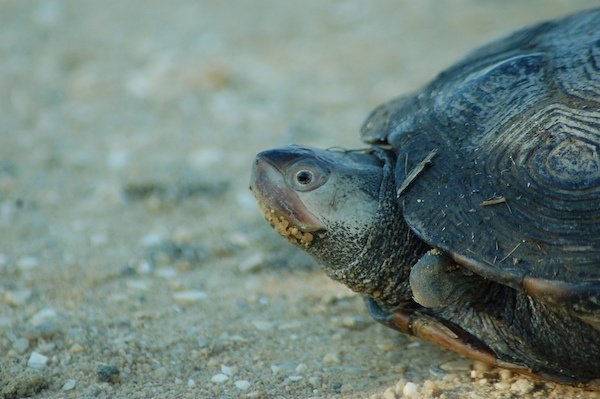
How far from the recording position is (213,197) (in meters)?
3.96

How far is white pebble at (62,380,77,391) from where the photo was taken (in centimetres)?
231

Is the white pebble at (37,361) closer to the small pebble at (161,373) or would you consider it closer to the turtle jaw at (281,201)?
the small pebble at (161,373)

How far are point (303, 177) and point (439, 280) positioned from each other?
0.58 meters

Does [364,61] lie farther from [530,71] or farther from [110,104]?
[530,71]

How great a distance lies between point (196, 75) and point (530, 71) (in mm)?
3569

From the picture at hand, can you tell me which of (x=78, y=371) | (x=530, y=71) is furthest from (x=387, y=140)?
(x=78, y=371)

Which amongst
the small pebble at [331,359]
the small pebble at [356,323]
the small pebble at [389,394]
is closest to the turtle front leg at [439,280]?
the small pebble at [389,394]

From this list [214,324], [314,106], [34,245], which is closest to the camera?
[214,324]

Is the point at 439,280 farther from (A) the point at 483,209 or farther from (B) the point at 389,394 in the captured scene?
(B) the point at 389,394

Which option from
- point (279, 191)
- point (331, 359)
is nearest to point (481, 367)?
point (331, 359)

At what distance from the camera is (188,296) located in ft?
9.73

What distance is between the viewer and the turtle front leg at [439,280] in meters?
2.19

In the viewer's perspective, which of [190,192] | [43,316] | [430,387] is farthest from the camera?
[190,192]

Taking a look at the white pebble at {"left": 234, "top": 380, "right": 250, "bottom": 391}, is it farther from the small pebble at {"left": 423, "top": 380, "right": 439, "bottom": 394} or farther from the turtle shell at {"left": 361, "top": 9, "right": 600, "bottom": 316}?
the turtle shell at {"left": 361, "top": 9, "right": 600, "bottom": 316}
